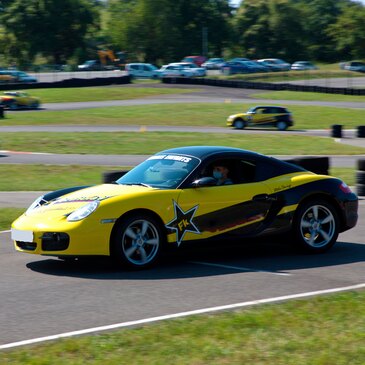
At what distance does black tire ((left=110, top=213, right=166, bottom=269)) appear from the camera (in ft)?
29.9

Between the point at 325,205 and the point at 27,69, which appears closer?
the point at 325,205

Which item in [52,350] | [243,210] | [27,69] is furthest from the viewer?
[27,69]

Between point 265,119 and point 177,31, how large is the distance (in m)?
71.2

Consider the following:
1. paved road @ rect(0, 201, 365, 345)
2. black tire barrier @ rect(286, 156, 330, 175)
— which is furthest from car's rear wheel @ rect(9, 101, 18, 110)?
paved road @ rect(0, 201, 365, 345)

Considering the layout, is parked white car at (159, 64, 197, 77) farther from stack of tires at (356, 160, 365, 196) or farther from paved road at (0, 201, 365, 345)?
paved road at (0, 201, 365, 345)

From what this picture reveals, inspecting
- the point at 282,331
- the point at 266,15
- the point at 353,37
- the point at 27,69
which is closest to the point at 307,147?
the point at 282,331

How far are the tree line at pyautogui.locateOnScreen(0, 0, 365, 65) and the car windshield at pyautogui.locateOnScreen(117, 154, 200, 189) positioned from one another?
97.1 m

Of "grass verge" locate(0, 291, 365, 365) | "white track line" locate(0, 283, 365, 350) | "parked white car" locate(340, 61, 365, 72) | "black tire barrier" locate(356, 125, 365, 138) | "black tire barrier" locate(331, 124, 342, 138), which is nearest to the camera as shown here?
"grass verge" locate(0, 291, 365, 365)

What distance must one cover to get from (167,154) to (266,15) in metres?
110

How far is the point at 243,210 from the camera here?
9.92 m

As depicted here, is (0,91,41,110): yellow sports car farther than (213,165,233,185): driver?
Yes

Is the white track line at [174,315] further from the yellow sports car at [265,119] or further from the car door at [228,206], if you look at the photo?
the yellow sports car at [265,119]

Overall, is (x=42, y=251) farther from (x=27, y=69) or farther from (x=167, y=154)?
(x=27, y=69)

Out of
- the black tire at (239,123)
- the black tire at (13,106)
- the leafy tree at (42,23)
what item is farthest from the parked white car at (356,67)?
the black tire at (239,123)
